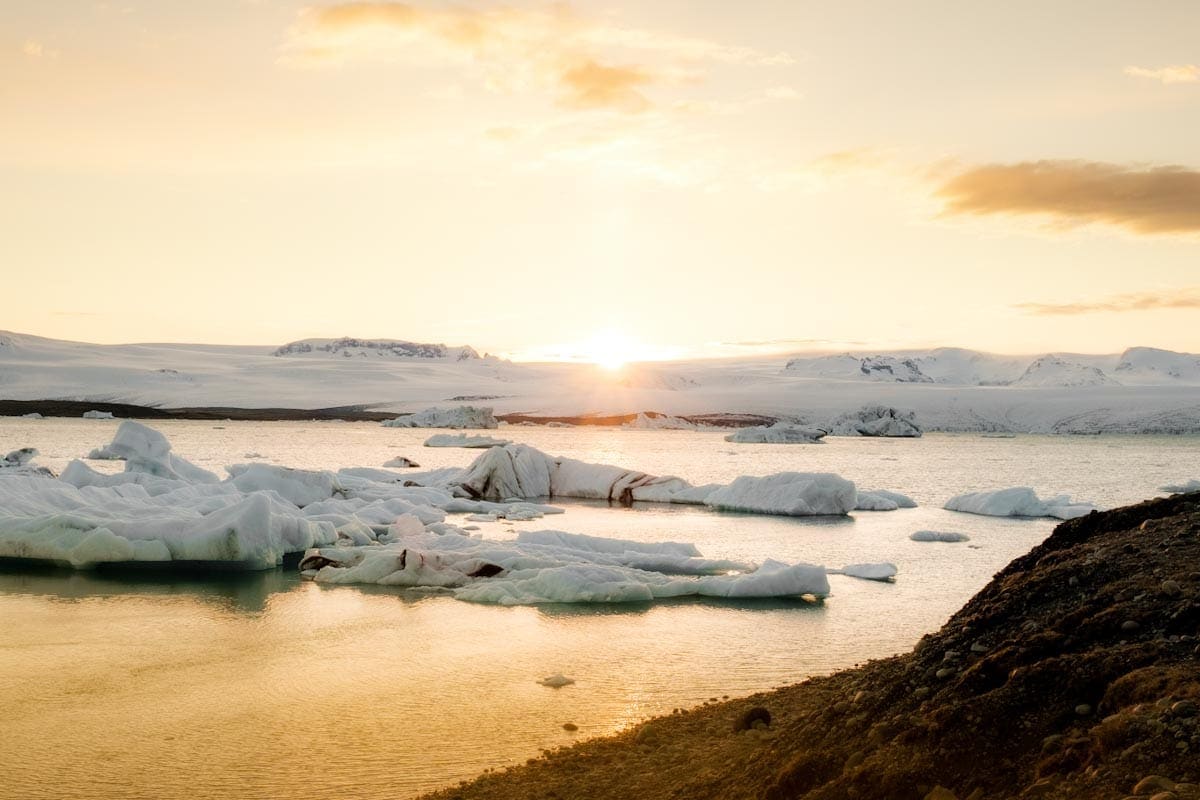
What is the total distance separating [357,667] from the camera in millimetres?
8227

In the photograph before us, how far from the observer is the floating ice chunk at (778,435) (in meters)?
53.8

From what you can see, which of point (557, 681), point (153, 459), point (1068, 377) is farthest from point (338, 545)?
point (1068, 377)

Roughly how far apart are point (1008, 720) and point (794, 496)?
18074 millimetres

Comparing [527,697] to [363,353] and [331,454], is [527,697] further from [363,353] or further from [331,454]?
[363,353]

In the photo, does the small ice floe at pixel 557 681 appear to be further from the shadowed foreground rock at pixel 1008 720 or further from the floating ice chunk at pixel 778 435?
the floating ice chunk at pixel 778 435

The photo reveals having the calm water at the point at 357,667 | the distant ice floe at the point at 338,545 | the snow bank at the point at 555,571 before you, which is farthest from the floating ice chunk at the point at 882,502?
the snow bank at the point at 555,571

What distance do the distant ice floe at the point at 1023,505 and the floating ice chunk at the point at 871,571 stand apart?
31.2 ft

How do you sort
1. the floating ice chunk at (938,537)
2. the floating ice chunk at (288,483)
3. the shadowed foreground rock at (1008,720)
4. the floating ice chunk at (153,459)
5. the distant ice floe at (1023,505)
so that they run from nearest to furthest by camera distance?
the shadowed foreground rock at (1008,720)
the floating ice chunk at (938,537)
the floating ice chunk at (288,483)
the distant ice floe at (1023,505)
the floating ice chunk at (153,459)

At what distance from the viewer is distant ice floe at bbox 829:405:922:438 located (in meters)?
67.4

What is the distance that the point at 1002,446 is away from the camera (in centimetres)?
5725

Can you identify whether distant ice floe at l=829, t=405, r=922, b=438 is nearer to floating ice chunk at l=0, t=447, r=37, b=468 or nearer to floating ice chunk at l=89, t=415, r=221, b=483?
floating ice chunk at l=89, t=415, r=221, b=483

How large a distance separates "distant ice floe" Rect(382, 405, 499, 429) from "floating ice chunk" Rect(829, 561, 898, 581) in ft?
182

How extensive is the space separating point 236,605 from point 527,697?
5.27m

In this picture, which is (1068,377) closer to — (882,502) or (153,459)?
(882,502)
